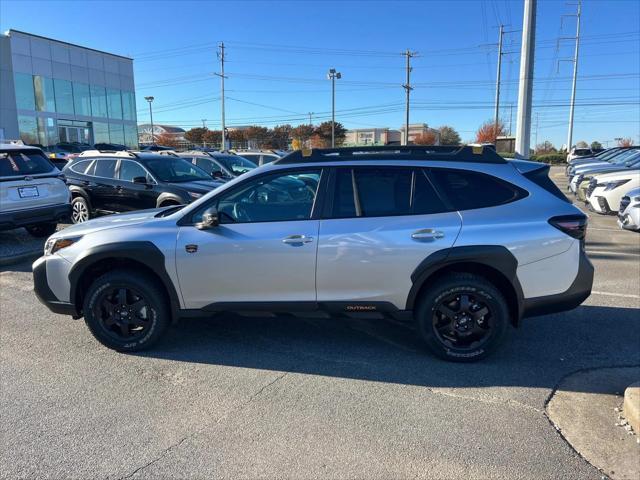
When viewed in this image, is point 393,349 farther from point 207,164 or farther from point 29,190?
point 207,164

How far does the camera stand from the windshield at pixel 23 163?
8281mm

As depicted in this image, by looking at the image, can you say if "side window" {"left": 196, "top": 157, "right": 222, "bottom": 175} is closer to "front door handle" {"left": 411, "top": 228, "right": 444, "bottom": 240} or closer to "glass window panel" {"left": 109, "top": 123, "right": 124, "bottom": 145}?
"front door handle" {"left": 411, "top": 228, "right": 444, "bottom": 240}

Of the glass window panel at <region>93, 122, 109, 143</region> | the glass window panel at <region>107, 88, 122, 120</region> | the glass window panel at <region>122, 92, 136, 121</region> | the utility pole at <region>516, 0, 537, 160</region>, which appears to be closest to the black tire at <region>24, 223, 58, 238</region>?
the utility pole at <region>516, 0, 537, 160</region>

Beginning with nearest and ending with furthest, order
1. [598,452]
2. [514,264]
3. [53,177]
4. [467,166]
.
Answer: [598,452]
[514,264]
[467,166]
[53,177]

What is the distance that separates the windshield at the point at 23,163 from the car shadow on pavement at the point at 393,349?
5.24 metres

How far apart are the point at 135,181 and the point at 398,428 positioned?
826 cm

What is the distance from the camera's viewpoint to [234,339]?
4797 mm

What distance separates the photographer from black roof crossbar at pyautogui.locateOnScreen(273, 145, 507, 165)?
4.31m

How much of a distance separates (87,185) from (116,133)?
41.5m

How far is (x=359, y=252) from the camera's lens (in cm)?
401

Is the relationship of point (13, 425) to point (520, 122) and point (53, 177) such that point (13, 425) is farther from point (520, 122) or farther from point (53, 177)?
point (520, 122)

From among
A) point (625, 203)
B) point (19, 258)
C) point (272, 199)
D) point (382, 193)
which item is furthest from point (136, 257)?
point (625, 203)

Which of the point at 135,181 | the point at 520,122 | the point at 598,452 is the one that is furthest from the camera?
the point at 520,122

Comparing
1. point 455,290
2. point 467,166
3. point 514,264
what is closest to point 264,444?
point 455,290
